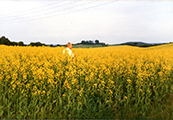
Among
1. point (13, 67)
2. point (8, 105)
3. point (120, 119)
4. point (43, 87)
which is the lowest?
point (120, 119)

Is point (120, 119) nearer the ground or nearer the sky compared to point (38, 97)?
nearer the ground

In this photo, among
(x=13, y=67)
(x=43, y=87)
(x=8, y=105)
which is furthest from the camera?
(x=13, y=67)

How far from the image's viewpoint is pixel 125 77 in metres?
6.55

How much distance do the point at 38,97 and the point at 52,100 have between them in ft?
1.53

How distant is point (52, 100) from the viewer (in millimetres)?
5469

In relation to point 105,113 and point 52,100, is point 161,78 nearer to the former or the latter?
point 105,113

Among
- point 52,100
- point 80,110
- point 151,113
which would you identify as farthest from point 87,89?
point 151,113

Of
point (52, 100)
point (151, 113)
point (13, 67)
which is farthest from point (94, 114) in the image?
point (13, 67)

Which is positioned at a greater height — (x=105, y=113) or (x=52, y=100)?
(x=52, y=100)

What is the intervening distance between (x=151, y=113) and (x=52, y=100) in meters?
2.92

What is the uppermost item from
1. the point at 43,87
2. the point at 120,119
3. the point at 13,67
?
the point at 13,67

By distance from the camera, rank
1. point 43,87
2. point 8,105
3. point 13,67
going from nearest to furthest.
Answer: point 8,105, point 43,87, point 13,67

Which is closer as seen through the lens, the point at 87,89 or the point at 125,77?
the point at 87,89

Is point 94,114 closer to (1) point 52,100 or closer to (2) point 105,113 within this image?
(2) point 105,113
